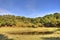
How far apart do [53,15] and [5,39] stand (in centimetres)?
4880

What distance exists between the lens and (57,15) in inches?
2677

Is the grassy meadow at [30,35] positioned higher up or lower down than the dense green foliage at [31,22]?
lower down

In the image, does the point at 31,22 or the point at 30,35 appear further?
the point at 31,22

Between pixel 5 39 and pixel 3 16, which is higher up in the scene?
pixel 3 16

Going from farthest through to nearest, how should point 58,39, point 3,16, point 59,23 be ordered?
1. point 3,16
2. point 59,23
3. point 58,39

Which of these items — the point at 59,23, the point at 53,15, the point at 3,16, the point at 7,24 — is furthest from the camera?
the point at 53,15

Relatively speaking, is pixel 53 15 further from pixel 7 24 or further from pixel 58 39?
pixel 58 39

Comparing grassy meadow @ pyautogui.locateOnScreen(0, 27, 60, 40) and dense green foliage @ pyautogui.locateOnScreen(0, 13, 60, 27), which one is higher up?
dense green foliage @ pyautogui.locateOnScreen(0, 13, 60, 27)

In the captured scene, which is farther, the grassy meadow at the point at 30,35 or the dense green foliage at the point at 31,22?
the dense green foliage at the point at 31,22

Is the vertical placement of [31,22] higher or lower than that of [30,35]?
higher

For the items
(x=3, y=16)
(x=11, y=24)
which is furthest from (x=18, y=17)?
(x=11, y=24)

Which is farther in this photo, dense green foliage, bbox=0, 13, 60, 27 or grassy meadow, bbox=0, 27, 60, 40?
dense green foliage, bbox=0, 13, 60, 27

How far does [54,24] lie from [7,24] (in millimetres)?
13375

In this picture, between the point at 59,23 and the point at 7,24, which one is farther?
the point at 59,23
